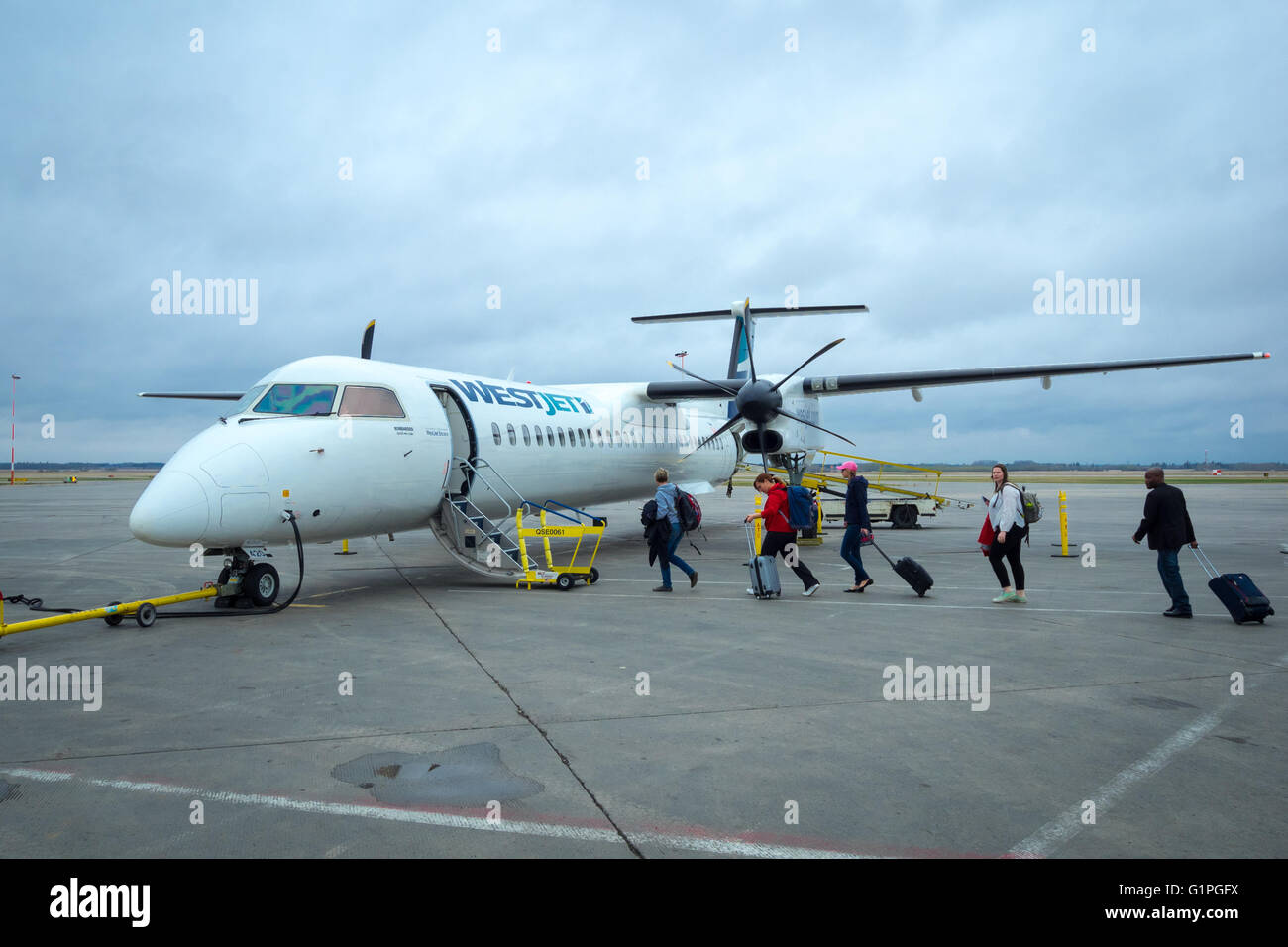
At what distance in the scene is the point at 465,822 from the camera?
143 inches

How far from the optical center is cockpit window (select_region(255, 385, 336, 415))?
938cm

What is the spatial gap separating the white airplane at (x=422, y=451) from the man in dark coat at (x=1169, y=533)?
5.97m

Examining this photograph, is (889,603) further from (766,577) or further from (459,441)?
(459,441)

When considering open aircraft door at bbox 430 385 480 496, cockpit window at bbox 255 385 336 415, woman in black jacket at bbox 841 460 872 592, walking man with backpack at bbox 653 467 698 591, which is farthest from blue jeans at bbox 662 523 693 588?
cockpit window at bbox 255 385 336 415

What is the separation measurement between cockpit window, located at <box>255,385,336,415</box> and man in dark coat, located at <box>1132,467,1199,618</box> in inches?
370

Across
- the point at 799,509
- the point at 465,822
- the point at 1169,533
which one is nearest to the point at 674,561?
the point at 799,509

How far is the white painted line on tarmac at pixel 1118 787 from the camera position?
337cm

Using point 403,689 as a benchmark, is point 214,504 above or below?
above

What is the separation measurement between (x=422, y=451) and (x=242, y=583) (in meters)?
2.72

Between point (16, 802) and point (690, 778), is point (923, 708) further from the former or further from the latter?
point (16, 802)

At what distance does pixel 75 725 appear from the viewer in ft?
16.7

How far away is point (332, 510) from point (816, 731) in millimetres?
6629

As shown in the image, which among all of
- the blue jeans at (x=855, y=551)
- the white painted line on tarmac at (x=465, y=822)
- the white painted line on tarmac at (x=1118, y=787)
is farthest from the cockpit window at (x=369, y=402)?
the white painted line on tarmac at (x=1118, y=787)
